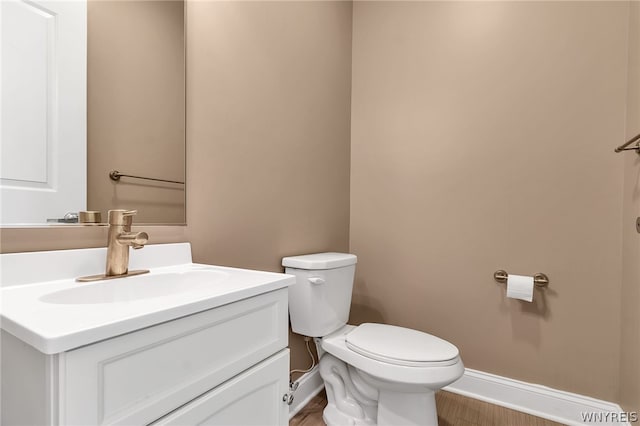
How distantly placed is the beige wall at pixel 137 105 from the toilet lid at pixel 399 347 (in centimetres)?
87

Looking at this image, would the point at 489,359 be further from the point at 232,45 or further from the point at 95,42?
the point at 95,42

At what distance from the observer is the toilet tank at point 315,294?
4.86 feet

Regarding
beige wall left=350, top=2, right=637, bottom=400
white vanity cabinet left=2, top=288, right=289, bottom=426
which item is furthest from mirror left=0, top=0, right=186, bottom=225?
beige wall left=350, top=2, right=637, bottom=400

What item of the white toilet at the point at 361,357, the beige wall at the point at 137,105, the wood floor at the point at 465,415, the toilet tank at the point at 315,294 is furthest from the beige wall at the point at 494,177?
the beige wall at the point at 137,105

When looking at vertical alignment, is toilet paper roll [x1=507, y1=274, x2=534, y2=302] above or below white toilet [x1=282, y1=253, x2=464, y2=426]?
above

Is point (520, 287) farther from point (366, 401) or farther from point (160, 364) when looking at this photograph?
point (160, 364)

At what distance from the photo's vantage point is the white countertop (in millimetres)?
489

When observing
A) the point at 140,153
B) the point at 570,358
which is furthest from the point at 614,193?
the point at 140,153

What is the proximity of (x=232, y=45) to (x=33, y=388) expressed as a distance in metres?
1.25

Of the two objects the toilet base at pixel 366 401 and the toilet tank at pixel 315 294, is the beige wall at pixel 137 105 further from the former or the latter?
the toilet base at pixel 366 401

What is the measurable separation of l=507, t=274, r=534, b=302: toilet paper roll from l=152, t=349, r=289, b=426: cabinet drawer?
4.08 ft

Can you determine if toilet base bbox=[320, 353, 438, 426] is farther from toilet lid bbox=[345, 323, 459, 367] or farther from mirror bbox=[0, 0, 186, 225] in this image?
mirror bbox=[0, 0, 186, 225]

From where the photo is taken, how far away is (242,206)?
1358 millimetres

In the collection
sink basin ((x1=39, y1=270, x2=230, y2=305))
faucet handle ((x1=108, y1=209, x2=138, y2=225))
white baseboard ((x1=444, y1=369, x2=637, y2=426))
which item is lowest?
white baseboard ((x1=444, y1=369, x2=637, y2=426))
